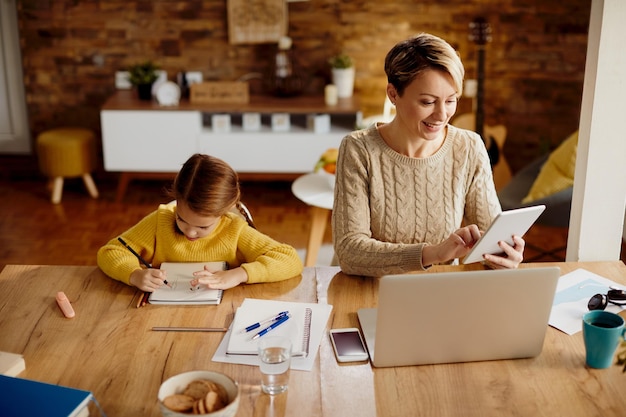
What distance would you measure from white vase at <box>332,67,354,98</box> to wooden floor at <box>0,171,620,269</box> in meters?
0.73

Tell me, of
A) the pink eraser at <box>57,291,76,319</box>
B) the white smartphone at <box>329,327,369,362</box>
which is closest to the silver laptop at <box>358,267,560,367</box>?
the white smartphone at <box>329,327,369,362</box>

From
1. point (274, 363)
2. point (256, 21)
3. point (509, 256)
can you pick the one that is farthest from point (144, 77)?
point (274, 363)

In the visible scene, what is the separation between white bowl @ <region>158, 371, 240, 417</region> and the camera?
4.53ft

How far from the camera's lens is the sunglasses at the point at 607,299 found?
6.05 feet

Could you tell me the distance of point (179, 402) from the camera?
1411 millimetres

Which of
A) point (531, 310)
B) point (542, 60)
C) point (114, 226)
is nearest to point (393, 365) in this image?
point (531, 310)

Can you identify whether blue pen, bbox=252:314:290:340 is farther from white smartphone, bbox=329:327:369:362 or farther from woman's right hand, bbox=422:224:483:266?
woman's right hand, bbox=422:224:483:266

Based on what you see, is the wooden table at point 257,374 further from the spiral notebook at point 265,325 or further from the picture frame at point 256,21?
the picture frame at point 256,21

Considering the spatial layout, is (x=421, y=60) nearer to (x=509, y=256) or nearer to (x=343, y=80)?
(x=509, y=256)

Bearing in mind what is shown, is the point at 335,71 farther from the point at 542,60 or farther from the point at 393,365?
the point at 393,365

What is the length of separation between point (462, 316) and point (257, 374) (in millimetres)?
424

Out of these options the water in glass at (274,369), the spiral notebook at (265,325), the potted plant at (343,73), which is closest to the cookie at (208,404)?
the water in glass at (274,369)

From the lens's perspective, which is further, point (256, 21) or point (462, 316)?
point (256, 21)

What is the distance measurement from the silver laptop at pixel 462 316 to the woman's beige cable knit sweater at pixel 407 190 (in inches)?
17.6
